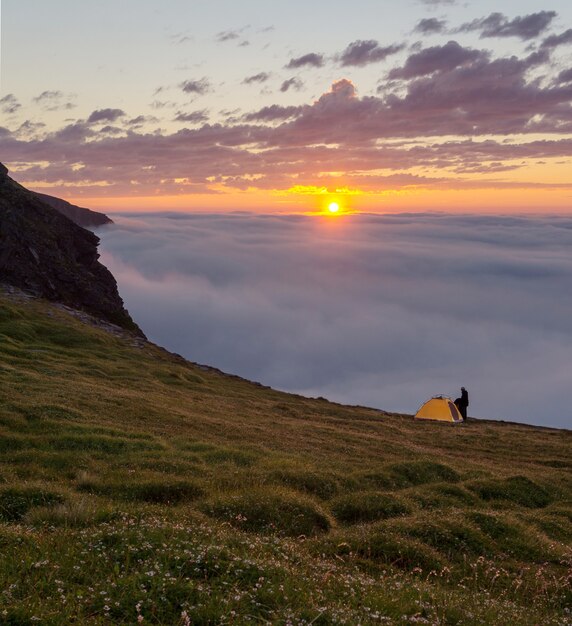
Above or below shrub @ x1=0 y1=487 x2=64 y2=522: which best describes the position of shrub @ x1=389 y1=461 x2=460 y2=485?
below

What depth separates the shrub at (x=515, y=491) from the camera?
2173 centimetres

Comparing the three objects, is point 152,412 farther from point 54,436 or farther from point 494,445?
point 494,445

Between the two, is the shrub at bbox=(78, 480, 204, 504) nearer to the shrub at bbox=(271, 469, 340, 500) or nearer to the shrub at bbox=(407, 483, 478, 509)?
the shrub at bbox=(271, 469, 340, 500)

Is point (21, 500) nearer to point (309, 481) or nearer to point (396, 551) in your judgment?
point (396, 551)

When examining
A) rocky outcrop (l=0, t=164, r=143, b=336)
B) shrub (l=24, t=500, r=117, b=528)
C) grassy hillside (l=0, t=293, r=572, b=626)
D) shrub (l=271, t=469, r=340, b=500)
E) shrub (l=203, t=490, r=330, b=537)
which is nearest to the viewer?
grassy hillside (l=0, t=293, r=572, b=626)

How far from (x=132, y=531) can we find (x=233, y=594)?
2.50 metres

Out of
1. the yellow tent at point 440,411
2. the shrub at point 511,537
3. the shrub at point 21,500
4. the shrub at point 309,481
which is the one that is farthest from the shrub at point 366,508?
the yellow tent at point 440,411

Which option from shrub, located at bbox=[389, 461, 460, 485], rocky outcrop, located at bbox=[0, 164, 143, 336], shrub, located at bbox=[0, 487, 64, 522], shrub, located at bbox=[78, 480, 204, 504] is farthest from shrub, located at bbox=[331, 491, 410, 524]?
rocky outcrop, located at bbox=[0, 164, 143, 336]

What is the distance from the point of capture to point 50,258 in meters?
96.0

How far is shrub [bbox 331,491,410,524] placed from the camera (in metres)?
16.2

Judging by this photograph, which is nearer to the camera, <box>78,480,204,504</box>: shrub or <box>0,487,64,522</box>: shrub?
<box>0,487,64,522</box>: shrub

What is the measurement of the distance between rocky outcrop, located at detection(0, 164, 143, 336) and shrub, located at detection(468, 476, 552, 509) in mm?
77747

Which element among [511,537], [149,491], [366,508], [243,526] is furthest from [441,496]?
[149,491]

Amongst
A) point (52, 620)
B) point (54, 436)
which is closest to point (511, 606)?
point (52, 620)
